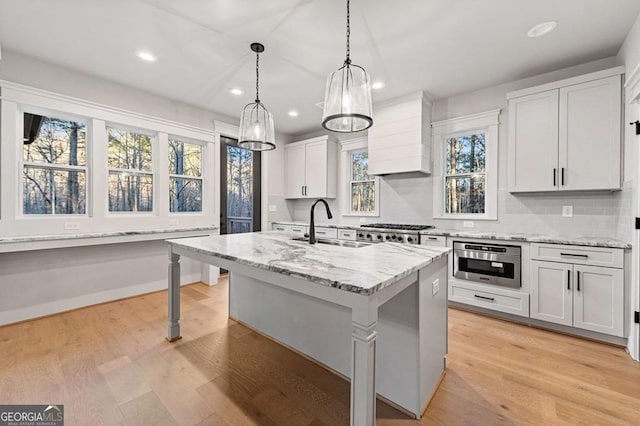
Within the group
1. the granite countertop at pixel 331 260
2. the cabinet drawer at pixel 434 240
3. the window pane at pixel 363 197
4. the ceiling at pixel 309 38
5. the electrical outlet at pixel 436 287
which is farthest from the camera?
the window pane at pixel 363 197

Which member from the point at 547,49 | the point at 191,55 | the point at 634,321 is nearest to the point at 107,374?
the point at 191,55

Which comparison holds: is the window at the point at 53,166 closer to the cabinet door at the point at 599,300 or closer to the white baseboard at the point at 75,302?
the white baseboard at the point at 75,302

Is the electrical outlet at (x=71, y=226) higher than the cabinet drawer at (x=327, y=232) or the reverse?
higher

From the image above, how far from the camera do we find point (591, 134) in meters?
2.64

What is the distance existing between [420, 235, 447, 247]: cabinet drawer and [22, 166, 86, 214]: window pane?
4.15m

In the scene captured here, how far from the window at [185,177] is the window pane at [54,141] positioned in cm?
103

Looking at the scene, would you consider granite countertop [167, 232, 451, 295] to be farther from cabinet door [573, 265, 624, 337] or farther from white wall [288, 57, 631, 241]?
white wall [288, 57, 631, 241]

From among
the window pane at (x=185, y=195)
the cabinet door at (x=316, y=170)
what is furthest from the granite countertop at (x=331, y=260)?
the cabinet door at (x=316, y=170)

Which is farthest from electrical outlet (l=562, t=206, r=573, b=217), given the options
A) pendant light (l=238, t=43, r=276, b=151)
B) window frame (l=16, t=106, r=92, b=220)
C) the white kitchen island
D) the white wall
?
window frame (l=16, t=106, r=92, b=220)

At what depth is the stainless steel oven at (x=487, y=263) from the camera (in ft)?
9.33

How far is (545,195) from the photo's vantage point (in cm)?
308

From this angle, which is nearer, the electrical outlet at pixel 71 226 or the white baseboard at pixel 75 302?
the white baseboard at pixel 75 302

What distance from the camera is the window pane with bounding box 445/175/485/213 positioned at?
11.8 ft

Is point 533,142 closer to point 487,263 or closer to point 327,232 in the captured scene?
point 487,263
